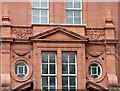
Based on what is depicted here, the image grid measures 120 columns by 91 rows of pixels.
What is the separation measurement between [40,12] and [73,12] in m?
1.43

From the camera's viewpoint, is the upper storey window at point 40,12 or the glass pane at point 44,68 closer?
the glass pane at point 44,68

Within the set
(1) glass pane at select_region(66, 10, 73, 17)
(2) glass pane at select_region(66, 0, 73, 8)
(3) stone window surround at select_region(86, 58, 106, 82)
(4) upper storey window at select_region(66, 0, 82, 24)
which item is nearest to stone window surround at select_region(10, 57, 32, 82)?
(3) stone window surround at select_region(86, 58, 106, 82)

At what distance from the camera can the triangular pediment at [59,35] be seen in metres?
23.3

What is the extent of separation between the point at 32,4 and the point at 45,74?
10.6 feet

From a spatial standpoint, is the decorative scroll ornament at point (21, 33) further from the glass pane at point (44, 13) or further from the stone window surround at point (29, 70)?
the glass pane at point (44, 13)

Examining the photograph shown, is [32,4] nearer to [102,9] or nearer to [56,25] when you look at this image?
[56,25]

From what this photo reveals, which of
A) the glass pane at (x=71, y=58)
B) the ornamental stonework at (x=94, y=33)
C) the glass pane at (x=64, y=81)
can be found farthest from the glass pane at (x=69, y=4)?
the glass pane at (x=64, y=81)

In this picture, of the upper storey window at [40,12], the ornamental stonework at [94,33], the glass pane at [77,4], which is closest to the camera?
the ornamental stonework at [94,33]

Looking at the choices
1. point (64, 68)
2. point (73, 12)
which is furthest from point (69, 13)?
point (64, 68)

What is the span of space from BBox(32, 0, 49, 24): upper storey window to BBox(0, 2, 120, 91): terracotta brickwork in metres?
0.19

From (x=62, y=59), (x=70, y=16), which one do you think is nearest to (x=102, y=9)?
(x=70, y=16)

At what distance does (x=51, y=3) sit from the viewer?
24469 mm

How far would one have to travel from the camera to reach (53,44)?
76.9 feet

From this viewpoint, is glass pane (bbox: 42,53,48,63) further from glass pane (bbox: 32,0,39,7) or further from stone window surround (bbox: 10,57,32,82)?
glass pane (bbox: 32,0,39,7)
